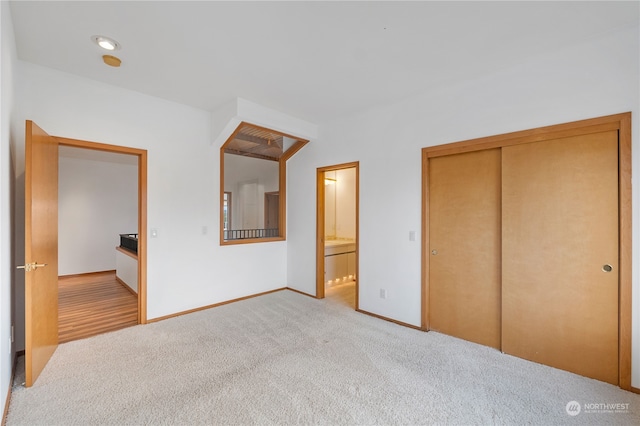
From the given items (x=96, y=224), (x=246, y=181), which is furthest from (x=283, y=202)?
(x=96, y=224)

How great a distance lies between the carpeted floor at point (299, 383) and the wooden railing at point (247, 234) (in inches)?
59.6

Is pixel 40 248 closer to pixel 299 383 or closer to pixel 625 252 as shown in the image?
pixel 299 383

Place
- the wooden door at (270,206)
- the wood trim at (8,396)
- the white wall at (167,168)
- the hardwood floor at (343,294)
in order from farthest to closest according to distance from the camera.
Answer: the wooden door at (270,206)
the hardwood floor at (343,294)
the white wall at (167,168)
the wood trim at (8,396)

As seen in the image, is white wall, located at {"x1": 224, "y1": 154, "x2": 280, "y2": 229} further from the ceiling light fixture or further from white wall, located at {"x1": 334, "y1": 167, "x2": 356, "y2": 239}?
the ceiling light fixture

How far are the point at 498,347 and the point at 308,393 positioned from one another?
1945 millimetres

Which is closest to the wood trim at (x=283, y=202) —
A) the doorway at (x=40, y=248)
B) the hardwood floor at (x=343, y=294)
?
the hardwood floor at (x=343, y=294)

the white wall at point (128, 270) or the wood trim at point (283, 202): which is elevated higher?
the wood trim at point (283, 202)

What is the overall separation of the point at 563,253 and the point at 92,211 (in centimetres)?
810

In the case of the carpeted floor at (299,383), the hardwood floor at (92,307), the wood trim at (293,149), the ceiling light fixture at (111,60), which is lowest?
the hardwood floor at (92,307)

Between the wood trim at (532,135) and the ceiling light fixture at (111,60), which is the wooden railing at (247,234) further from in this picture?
the wood trim at (532,135)

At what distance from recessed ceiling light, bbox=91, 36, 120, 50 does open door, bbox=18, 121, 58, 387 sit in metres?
0.81

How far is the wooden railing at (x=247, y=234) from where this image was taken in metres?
4.36

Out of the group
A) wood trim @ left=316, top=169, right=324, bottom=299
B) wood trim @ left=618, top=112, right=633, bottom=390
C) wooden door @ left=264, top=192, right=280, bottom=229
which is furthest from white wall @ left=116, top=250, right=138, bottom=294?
wood trim @ left=618, top=112, right=633, bottom=390

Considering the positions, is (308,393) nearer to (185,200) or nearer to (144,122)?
(185,200)
